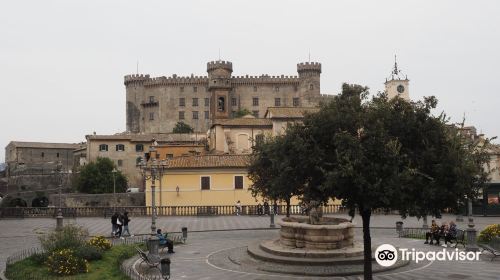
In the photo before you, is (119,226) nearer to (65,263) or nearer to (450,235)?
(65,263)

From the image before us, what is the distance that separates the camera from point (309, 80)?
4018 inches

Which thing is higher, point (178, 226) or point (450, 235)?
point (450, 235)

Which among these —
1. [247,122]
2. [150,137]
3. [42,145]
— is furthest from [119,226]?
[42,145]

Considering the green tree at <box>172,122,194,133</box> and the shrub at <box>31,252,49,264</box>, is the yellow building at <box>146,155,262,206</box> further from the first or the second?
the green tree at <box>172,122,194,133</box>

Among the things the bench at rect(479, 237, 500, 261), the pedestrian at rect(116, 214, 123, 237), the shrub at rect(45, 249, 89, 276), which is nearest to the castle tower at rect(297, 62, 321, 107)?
the pedestrian at rect(116, 214, 123, 237)

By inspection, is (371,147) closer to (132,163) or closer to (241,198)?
(241,198)

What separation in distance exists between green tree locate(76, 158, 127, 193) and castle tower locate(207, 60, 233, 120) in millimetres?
31894

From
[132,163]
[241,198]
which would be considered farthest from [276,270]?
[132,163]

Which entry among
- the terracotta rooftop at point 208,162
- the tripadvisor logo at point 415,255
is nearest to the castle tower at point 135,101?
the terracotta rooftop at point 208,162

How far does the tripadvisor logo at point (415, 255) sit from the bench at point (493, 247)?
42cm

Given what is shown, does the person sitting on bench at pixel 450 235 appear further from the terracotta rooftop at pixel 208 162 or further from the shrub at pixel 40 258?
the terracotta rooftop at pixel 208 162

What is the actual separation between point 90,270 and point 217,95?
84348 millimetres

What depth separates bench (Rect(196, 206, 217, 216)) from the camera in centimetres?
3872

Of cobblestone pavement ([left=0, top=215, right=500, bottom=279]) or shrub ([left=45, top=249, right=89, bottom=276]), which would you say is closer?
shrub ([left=45, top=249, right=89, bottom=276])
